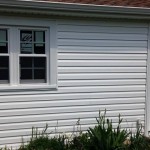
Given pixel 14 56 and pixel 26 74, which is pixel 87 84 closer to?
pixel 26 74

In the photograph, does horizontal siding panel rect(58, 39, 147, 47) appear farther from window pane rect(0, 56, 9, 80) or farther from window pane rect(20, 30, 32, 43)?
window pane rect(0, 56, 9, 80)

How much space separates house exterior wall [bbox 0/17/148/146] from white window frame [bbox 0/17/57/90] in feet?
0.47

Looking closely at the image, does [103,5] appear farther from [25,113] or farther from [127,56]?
[25,113]

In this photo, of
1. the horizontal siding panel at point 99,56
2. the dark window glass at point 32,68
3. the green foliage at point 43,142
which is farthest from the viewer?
the horizontal siding panel at point 99,56

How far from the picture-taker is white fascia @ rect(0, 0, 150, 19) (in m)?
8.20

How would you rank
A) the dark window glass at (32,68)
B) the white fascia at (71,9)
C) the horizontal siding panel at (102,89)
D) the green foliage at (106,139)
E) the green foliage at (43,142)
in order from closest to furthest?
the white fascia at (71,9)
the green foliage at (106,139)
the green foliage at (43,142)
the dark window glass at (32,68)
the horizontal siding panel at (102,89)

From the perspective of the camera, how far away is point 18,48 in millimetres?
8719

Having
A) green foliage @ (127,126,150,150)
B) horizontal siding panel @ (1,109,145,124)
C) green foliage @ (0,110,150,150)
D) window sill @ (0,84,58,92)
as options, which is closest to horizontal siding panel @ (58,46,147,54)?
window sill @ (0,84,58,92)

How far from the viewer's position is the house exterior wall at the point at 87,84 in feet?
29.1

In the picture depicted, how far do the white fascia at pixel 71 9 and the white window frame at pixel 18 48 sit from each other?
275 millimetres

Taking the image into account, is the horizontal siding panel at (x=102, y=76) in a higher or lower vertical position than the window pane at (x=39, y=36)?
lower

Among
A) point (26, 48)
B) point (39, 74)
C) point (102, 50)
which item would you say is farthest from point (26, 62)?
point (102, 50)

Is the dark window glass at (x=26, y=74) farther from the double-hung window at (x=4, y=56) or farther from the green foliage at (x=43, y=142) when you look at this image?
the green foliage at (x=43, y=142)

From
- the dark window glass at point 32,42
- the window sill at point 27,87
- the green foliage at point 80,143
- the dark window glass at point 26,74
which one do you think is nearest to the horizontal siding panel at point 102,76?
the window sill at point 27,87
